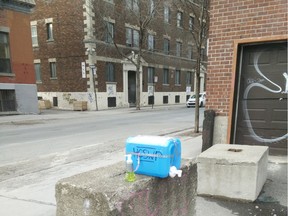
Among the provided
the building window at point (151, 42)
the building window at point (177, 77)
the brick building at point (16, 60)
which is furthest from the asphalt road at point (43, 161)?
the building window at point (177, 77)

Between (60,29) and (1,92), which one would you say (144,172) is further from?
(60,29)

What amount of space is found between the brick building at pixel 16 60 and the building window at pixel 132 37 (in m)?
10.2

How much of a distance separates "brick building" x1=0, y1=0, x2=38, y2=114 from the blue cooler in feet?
60.2

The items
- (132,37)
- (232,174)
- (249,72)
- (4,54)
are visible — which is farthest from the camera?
(132,37)

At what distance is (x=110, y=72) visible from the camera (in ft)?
83.6

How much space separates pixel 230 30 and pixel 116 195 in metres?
5.13

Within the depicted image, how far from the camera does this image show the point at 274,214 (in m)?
3.54

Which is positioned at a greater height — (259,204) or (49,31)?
(49,31)

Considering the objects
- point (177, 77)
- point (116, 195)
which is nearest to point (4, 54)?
point (116, 195)

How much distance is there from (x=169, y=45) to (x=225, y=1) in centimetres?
2796

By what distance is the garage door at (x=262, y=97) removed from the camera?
18.4 feet

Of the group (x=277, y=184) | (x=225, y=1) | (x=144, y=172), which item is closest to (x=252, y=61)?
(x=225, y=1)

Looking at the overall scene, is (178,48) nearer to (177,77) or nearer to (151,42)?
(177,77)

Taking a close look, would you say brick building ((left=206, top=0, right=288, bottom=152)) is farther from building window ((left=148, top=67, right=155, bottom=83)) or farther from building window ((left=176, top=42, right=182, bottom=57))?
building window ((left=176, top=42, right=182, bottom=57))
